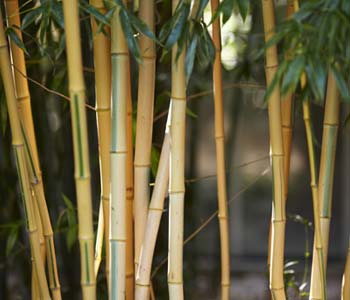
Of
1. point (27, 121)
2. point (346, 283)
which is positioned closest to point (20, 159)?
point (27, 121)

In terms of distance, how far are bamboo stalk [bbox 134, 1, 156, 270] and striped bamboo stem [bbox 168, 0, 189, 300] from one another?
2.8 inches

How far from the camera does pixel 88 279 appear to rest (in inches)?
48.0

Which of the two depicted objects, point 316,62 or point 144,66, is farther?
point 144,66

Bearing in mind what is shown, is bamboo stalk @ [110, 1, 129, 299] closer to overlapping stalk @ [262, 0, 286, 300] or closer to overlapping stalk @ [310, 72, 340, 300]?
overlapping stalk @ [262, 0, 286, 300]

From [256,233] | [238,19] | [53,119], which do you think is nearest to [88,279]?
[53,119]

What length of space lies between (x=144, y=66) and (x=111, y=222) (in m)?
0.27

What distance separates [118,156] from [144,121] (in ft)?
0.31

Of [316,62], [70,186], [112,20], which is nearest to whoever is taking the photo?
[316,62]

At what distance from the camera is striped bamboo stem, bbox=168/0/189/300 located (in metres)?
1.19

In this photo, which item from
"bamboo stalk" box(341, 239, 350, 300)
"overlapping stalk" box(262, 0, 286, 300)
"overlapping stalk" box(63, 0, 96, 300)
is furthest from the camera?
"bamboo stalk" box(341, 239, 350, 300)

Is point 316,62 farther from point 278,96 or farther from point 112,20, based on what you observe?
point 112,20

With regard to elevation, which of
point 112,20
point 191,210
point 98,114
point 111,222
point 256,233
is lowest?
point 256,233

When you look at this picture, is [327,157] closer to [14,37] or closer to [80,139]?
[80,139]

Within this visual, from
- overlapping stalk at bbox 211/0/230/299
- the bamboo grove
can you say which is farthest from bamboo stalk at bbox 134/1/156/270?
overlapping stalk at bbox 211/0/230/299
